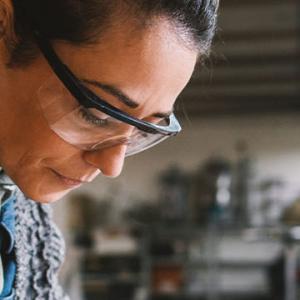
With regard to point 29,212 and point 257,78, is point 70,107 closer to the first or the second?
point 29,212

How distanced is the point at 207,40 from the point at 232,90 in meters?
6.26

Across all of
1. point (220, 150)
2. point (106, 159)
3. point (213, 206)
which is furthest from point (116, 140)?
point (220, 150)

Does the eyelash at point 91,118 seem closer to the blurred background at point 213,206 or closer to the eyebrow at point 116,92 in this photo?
the eyebrow at point 116,92

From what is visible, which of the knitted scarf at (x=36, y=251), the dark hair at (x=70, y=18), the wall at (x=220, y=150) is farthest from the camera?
the wall at (x=220, y=150)

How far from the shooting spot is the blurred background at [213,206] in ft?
22.2

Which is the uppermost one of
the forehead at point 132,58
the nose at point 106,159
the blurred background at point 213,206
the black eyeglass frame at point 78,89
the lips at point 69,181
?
the blurred background at point 213,206

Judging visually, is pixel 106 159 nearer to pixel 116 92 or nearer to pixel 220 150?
pixel 116 92

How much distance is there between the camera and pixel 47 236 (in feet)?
3.57

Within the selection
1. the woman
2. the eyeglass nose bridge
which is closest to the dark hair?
the woman

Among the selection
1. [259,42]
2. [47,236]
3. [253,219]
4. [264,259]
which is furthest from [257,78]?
[47,236]

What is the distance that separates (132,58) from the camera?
0.81 m

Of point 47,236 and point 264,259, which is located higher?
point 264,259

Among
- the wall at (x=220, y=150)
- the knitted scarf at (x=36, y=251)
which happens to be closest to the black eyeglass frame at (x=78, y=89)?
the knitted scarf at (x=36, y=251)

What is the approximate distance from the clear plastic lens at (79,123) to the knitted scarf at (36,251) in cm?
16
